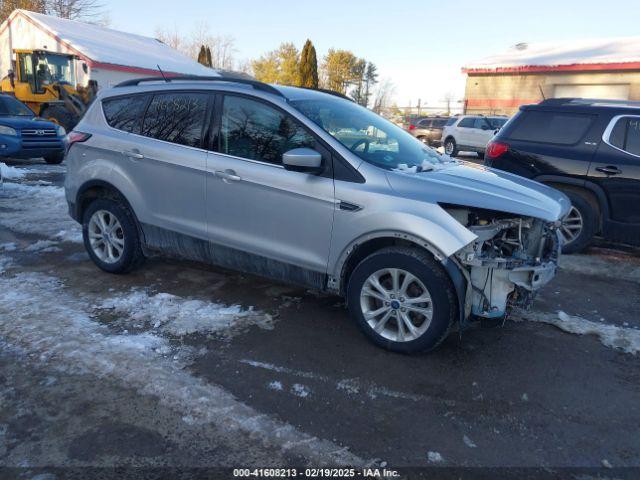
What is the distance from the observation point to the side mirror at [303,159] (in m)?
3.60

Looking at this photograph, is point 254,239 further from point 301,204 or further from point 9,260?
point 9,260

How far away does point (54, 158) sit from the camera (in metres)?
13.0

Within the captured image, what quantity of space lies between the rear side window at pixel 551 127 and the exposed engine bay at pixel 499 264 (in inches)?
124

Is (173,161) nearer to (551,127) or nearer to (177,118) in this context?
(177,118)

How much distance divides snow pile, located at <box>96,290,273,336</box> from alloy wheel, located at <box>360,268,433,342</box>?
0.88 metres

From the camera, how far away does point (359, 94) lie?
58094mm

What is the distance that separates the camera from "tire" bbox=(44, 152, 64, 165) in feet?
42.3

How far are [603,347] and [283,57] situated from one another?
59118 millimetres

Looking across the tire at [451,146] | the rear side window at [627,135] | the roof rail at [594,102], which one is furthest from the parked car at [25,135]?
the tire at [451,146]

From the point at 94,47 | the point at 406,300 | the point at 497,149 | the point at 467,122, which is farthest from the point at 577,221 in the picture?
the point at 94,47

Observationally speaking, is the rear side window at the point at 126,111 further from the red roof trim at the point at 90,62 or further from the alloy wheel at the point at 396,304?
the red roof trim at the point at 90,62

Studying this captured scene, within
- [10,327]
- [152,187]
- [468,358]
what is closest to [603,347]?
[468,358]

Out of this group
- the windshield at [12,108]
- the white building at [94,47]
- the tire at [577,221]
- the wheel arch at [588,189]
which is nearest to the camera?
the wheel arch at [588,189]

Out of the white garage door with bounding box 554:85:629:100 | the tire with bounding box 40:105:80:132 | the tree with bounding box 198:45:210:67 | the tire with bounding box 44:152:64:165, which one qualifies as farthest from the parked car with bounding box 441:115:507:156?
the tree with bounding box 198:45:210:67
